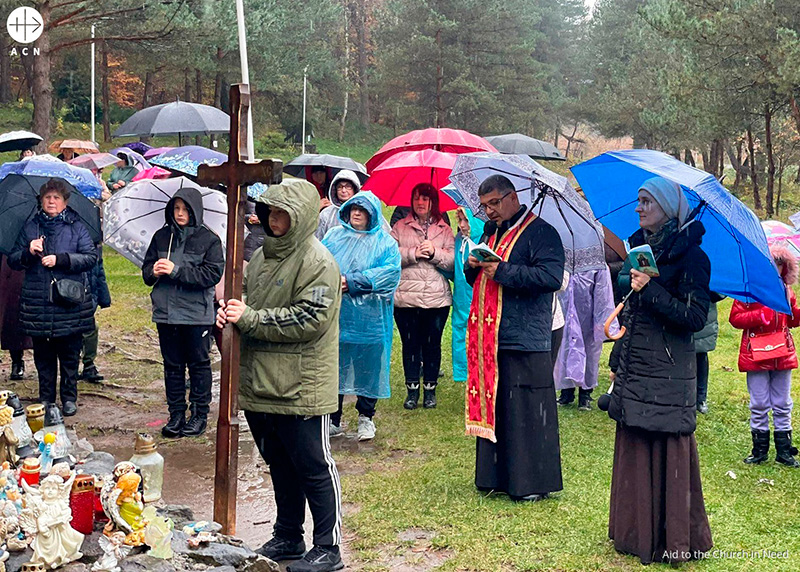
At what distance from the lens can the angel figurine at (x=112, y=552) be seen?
379 cm

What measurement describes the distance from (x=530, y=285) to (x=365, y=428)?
245cm

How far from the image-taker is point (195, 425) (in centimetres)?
754

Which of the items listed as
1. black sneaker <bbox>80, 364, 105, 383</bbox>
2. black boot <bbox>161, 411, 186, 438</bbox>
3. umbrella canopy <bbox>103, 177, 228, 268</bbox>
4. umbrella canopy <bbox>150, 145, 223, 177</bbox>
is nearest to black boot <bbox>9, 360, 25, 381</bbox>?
black sneaker <bbox>80, 364, 105, 383</bbox>

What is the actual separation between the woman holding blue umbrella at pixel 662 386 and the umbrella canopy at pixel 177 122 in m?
10.8

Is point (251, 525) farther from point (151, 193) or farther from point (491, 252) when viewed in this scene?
point (151, 193)

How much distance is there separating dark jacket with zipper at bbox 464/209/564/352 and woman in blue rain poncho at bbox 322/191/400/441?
1622mm

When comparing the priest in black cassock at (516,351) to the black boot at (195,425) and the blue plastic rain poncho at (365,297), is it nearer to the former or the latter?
the blue plastic rain poncho at (365,297)

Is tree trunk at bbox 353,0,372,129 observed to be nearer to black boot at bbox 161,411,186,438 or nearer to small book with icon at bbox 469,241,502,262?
black boot at bbox 161,411,186,438

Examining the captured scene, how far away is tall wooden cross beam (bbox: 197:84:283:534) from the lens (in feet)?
14.9

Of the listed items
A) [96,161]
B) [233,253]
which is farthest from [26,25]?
[233,253]

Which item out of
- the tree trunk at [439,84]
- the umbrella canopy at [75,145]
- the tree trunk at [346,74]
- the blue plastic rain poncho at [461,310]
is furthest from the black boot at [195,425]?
the tree trunk at [346,74]

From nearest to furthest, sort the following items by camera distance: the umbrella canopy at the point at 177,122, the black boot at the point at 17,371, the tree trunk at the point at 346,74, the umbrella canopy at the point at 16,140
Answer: the black boot at the point at 17,371 < the umbrella canopy at the point at 16,140 < the umbrella canopy at the point at 177,122 < the tree trunk at the point at 346,74

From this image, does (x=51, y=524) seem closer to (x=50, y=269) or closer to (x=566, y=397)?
(x=50, y=269)

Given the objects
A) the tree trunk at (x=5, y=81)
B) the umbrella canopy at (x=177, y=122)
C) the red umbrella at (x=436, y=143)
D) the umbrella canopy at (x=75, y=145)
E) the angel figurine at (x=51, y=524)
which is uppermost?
the tree trunk at (x=5, y=81)
